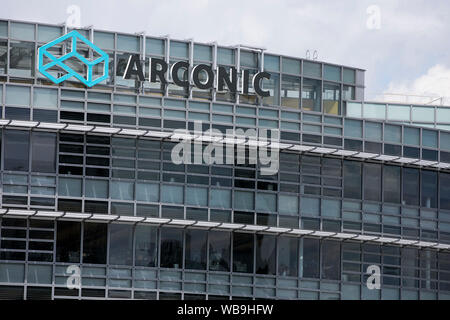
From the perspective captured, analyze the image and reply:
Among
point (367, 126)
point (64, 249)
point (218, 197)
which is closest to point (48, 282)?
point (64, 249)

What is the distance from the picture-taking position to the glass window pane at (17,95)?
4509cm

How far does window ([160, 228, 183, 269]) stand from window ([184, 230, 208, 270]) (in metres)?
0.34

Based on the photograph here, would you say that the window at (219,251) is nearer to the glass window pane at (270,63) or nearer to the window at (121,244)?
the window at (121,244)

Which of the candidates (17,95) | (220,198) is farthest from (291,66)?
(17,95)

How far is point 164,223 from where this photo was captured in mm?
46719

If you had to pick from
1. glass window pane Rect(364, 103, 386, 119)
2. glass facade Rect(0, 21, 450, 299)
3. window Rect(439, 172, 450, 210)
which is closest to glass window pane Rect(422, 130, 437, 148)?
glass facade Rect(0, 21, 450, 299)

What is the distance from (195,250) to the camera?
47375 mm

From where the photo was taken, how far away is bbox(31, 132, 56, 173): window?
149ft

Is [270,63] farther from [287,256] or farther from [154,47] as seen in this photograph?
[287,256]

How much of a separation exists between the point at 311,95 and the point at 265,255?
8439 millimetres

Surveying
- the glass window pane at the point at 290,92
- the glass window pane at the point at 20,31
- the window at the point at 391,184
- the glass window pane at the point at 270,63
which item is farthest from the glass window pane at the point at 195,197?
the glass window pane at the point at 20,31

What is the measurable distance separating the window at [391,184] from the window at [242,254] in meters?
7.69
